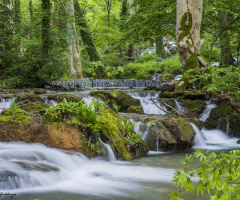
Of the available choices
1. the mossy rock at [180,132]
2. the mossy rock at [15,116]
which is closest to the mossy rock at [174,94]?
the mossy rock at [180,132]

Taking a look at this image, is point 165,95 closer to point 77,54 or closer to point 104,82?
point 104,82

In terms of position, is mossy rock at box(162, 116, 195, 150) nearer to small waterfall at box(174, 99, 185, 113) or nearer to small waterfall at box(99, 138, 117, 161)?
small waterfall at box(99, 138, 117, 161)

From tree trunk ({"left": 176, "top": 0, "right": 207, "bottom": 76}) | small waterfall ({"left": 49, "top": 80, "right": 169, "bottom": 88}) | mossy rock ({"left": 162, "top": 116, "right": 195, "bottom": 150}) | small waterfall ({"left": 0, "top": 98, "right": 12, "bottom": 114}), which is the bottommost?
mossy rock ({"left": 162, "top": 116, "right": 195, "bottom": 150})

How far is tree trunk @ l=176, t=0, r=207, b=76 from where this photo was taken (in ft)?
40.7

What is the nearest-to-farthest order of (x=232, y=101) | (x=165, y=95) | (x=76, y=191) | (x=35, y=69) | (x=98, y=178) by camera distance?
(x=76, y=191) < (x=98, y=178) < (x=232, y=101) < (x=165, y=95) < (x=35, y=69)

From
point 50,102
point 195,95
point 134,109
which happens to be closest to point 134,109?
point 134,109

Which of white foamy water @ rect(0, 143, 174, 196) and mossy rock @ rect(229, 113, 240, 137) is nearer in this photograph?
white foamy water @ rect(0, 143, 174, 196)

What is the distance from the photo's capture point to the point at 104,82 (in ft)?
57.3

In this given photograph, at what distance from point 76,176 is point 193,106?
24.1ft

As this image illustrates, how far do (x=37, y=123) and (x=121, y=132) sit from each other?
2.09 meters

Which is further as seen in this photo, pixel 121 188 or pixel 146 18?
pixel 146 18

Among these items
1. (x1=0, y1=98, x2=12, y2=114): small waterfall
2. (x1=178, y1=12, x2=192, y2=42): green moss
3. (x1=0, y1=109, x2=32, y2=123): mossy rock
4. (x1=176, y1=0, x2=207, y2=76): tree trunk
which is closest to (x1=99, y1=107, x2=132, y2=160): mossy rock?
(x1=0, y1=109, x2=32, y2=123): mossy rock

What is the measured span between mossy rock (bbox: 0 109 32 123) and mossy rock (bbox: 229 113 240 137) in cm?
718

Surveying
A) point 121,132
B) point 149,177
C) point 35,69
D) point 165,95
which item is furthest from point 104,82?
point 149,177
